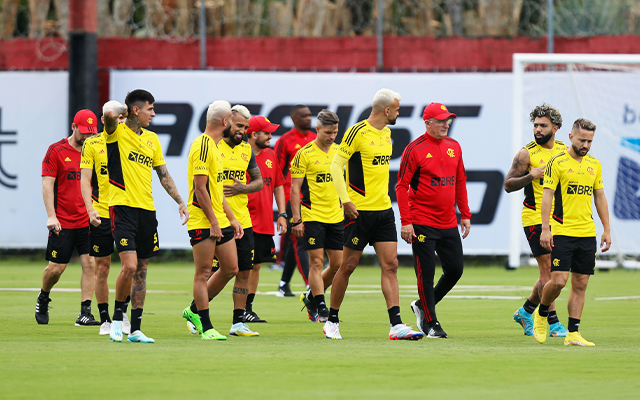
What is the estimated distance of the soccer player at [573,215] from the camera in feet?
28.8

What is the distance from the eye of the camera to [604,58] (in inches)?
671

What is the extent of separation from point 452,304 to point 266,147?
130 inches

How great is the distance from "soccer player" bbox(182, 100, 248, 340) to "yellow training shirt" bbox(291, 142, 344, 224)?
209cm

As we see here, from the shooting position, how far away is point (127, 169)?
8.50 meters

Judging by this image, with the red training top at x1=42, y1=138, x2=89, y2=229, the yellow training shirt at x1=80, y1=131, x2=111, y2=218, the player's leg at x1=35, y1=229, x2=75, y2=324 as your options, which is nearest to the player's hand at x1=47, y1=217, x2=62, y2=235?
the player's leg at x1=35, y1=229, x2=75, y2=324

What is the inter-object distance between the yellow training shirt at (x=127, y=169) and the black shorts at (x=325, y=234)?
2.66 m

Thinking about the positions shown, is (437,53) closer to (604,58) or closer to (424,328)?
(604,58)

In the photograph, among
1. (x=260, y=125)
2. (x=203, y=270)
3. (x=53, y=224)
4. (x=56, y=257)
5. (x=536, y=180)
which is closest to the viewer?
(x=203, y=270)

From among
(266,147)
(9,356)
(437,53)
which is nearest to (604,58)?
(437,53)

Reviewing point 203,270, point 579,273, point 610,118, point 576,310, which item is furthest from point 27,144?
point 576,310

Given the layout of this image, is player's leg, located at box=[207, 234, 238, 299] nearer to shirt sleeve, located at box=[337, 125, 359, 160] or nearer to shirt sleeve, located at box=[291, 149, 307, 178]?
shirt sleeve, located at box=[337, 125, 359, 160]

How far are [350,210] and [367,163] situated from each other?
580mm

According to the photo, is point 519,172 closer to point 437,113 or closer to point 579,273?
point 437,113

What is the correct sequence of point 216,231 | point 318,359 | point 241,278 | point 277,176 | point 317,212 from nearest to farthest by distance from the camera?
point 318,359 < point 216,231 < point 241,278 < point 317,212 < point 277,176
